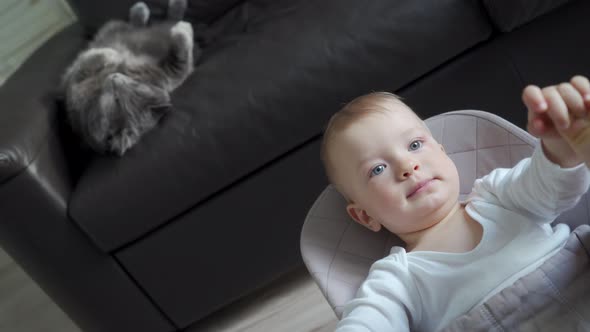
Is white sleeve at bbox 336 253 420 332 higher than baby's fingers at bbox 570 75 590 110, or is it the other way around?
baby's fingers at bbox 570 75 590 110

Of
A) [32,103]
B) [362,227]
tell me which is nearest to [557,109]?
[362,227]

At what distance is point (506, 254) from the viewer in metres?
0.64

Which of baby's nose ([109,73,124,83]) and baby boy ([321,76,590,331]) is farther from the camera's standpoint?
baby's nose ([109,73,124,83])

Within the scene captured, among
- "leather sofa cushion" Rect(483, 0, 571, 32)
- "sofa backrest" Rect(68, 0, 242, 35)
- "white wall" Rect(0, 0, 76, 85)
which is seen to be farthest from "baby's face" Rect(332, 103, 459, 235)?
"white wall" Rect(0, 0, 76, 85)

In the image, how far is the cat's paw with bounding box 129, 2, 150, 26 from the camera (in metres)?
1.81

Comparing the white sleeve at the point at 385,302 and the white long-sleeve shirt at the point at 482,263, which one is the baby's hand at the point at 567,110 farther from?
the white sleeve at the point at 385,302

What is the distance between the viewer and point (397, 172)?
709 mm

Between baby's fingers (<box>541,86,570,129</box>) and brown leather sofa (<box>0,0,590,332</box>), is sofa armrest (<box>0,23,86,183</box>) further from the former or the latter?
baby's fingers (<box>541,86,570,129</box>)

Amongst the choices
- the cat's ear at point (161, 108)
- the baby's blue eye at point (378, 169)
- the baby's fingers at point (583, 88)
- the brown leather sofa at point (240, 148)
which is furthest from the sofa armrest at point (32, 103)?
the baby's fingers at point (583, 88)

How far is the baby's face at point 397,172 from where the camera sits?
71cm

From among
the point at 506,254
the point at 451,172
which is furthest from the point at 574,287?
the point at 451,172

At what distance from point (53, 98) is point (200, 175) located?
0.60 metres

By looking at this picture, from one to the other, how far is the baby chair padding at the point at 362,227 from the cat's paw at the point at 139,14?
131 cm

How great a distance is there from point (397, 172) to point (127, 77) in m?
1.01
